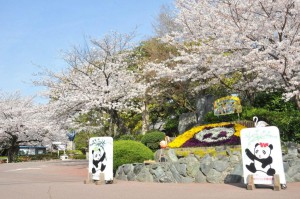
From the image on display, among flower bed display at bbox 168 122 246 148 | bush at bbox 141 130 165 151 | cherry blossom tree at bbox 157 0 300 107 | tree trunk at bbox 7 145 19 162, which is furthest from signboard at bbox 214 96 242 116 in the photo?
tree trunk at bbox 7 145 19 162

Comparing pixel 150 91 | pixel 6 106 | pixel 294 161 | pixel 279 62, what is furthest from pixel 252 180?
pixel 6 106

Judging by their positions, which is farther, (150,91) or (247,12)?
(150,91)

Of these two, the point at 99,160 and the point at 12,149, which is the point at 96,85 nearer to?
the point at 99,160

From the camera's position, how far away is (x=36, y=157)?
37.7m

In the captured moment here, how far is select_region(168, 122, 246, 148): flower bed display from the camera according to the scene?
42.7ft

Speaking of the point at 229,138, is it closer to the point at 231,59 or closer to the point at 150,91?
the point at 231,59

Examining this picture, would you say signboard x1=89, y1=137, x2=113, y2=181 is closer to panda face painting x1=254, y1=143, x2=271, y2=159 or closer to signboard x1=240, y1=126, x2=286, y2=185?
signboard x1=240, y1=126, x2=286, y2=185

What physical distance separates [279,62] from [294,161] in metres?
3.01

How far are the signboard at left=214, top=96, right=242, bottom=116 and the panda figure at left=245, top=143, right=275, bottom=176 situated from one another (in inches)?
296

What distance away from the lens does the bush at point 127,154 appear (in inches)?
514

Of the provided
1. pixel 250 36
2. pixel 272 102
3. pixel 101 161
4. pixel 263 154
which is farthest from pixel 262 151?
pixel 272 102

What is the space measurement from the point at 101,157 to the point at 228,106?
771 centimetres

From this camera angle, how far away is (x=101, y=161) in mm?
10414

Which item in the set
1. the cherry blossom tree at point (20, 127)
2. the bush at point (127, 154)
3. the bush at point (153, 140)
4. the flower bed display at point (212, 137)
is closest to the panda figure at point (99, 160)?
the bush at point (127, 154)
